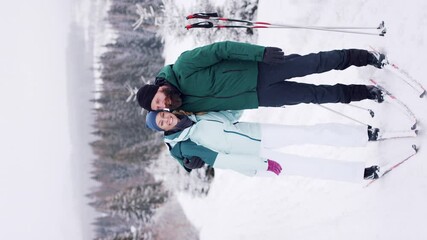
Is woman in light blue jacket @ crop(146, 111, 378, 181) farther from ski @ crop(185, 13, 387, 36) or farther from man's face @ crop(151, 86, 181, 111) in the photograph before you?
ski @ crop(185, 13, 387, 36)

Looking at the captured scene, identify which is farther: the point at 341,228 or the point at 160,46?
the point at 160,46

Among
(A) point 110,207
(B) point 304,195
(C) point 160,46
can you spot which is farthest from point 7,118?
(B) point 304,195

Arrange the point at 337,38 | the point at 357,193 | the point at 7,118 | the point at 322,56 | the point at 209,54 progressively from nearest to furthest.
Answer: the point at 209,54 → the point at 322,56 → the point at 357,193 → the point at 337,38 → the point at 7,118

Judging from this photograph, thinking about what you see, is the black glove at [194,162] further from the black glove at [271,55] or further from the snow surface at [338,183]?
the snow surface at [338,183]

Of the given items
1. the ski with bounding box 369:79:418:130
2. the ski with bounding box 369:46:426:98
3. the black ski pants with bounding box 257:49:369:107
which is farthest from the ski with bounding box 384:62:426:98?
the black ski pants with bounding box 257:49:369:107

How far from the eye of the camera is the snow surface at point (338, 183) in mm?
3051

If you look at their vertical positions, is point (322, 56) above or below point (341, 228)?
above

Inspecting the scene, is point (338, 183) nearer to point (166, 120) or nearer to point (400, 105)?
point (400, 105)

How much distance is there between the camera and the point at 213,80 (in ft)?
8.73

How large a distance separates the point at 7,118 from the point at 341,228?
13.7 ft

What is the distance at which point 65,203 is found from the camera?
248 inches

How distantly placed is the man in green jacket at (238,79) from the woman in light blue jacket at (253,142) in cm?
12

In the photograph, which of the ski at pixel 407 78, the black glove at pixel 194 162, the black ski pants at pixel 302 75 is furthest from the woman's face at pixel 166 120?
the ski at pixel 407 78

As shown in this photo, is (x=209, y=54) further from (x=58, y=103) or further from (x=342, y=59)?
(x=58, y=103)
